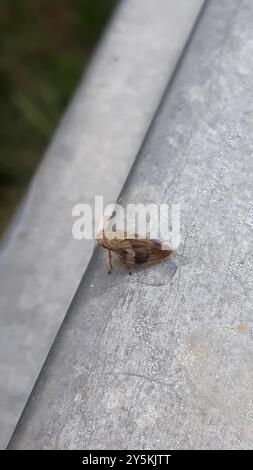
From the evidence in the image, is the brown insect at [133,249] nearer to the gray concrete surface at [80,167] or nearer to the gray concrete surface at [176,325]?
the gray concrete surface at [176,325]

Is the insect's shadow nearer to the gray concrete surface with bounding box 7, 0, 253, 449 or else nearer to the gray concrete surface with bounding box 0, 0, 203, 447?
the gray concrete surface with bounding box 7, 0, 253, 449

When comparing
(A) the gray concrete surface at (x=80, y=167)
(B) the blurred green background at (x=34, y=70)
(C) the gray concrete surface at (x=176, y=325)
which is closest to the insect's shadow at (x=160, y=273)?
(C) the gray concrete surface at (x=176, y=325)

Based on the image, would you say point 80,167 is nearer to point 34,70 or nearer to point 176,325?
point 176,325

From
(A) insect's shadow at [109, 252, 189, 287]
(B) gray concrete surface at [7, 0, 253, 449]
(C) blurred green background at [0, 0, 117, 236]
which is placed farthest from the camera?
(C) blurred green background at [0, 0, 117, 236]

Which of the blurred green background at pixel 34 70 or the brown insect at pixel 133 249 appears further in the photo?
the blurred green background at pixel 34 70

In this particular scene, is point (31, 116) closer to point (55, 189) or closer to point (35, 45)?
point (35, 45)

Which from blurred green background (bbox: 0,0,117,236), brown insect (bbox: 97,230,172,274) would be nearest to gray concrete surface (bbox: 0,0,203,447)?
brown insect (bbox: 97,230,172,274)

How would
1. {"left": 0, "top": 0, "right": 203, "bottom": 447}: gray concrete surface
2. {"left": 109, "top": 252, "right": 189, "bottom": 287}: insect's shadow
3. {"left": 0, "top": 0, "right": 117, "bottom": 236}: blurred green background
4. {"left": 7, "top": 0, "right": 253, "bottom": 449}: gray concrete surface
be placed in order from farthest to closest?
{"left": 0, "top": 0, "right": 117, "bottom": 236}: blurred green background, {"left": 0, "top": 0, "right": 203, "bottom": 447}: gray concrete surface, {"left": 109, "top": 252, "right": 189, "bottom": 287}: insect's shadow, {"left": 7, "top": 0, "right": 253, "bottom": 449}: gray concrete surface
